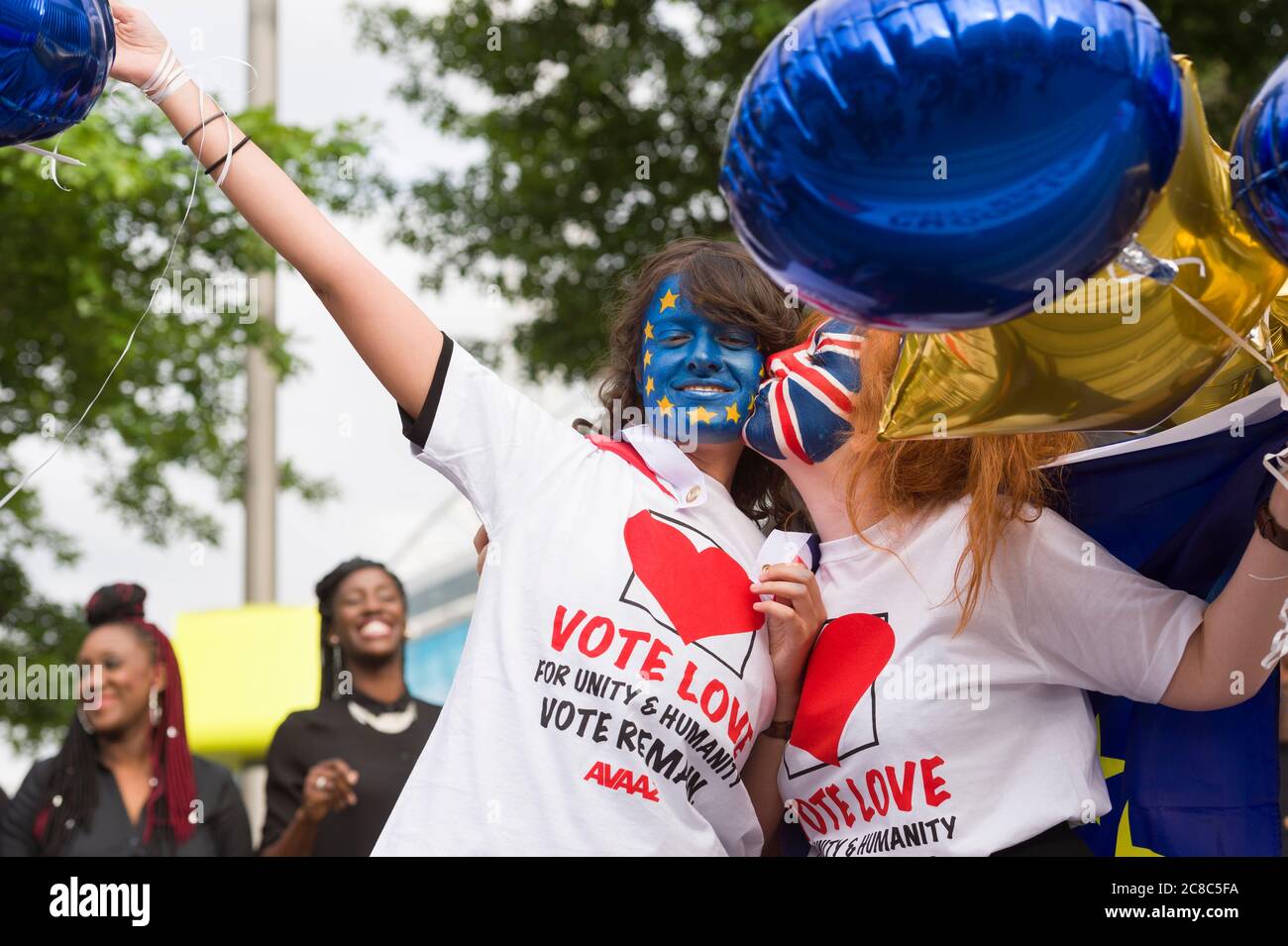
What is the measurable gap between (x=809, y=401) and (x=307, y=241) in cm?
86

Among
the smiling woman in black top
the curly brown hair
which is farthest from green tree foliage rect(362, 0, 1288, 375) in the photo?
the curly brown hair

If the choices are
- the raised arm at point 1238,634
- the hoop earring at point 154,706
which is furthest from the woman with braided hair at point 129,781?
the raised arm at point 1238,634

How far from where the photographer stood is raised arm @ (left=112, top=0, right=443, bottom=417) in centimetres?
220

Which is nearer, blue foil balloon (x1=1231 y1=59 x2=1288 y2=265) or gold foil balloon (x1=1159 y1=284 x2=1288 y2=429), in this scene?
blue foil balloon (x1=1231 y1=59 x2=1288 y2=265)

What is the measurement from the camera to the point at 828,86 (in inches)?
62.3

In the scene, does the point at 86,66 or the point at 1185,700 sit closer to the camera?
the point at 86,66

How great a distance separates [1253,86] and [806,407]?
234 inches

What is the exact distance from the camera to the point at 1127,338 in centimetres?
196

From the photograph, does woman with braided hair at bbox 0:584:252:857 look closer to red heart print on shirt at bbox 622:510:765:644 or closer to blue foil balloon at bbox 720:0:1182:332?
red heart print on shirt at bbox 622:510:765:644

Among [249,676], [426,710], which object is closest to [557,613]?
[426,710]

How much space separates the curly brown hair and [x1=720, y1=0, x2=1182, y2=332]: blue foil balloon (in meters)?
0.99

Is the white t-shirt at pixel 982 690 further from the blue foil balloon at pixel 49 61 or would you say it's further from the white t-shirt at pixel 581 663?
the blue foil balloon at pixel 49 61
